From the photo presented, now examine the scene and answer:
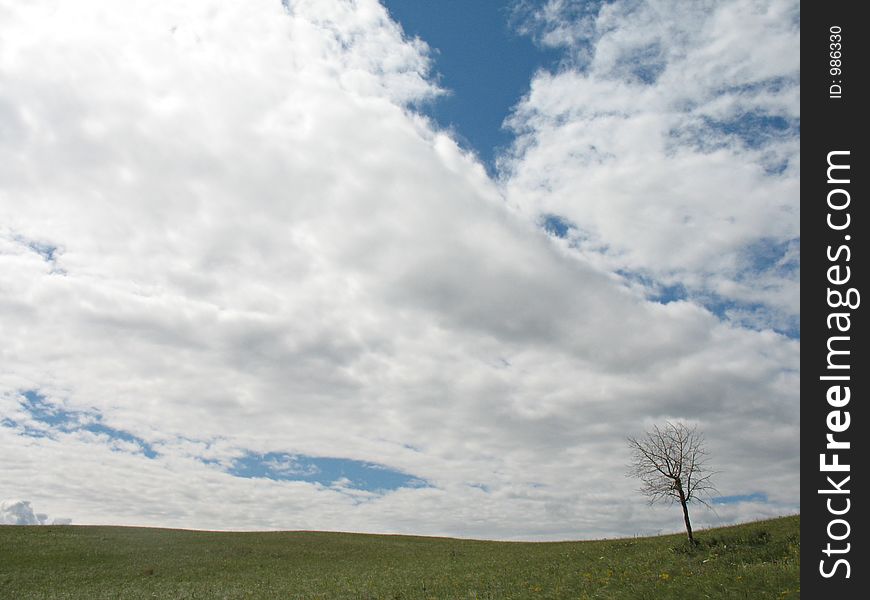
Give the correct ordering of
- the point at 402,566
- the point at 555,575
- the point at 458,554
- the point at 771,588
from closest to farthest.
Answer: the point at 771,588, the point at 555,575, the point at 402,566, the point at 458,554

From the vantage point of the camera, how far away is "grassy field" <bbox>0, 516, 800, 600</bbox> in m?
31.8

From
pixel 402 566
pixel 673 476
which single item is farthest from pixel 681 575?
pixel 402 566

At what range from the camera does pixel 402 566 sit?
5597 centimetres

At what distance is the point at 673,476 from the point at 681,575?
52.3 feet

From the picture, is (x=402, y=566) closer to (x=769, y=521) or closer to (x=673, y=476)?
(x=673, y=476)

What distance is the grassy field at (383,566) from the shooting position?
31797 mm

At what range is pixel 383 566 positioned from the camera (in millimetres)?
56781

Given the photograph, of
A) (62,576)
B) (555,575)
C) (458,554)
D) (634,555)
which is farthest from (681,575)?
(62,576)

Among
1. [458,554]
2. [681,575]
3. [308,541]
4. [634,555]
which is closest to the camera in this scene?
[681,575]
